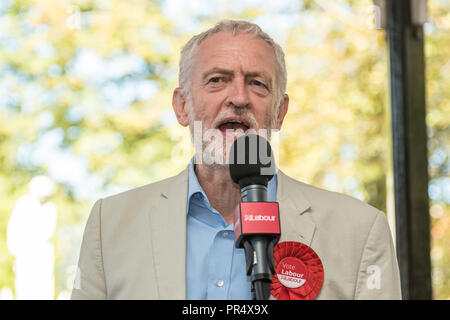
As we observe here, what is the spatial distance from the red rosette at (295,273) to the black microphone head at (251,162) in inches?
10.6

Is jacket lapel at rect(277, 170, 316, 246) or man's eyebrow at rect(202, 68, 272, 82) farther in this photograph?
man's eyebrow at rect(202, 68, 272, 82)

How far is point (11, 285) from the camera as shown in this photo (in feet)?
12.0

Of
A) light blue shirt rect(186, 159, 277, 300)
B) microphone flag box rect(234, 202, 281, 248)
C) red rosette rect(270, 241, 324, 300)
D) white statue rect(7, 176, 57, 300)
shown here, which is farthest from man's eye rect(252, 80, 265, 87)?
white statue rect(7, 176, 57, 300)

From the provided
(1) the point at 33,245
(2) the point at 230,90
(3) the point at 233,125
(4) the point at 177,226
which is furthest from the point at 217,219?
(1) the point at 33,245

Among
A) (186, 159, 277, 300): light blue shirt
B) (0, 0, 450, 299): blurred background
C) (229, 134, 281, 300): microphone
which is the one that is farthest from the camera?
(0, 0, 450, 299): blurred background

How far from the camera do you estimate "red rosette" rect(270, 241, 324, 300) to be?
1382 mm

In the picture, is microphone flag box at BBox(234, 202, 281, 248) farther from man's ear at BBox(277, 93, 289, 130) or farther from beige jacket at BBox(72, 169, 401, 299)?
man's ear at BBox(277, 93, 289, 130)

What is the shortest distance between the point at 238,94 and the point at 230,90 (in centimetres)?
4

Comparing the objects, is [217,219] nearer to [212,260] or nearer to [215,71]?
[212,260]

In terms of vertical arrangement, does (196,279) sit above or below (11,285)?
below

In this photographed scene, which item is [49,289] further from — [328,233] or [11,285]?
[328,233]

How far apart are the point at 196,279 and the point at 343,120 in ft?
9.62

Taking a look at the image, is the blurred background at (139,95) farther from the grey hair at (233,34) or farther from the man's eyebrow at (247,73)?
the man's eyebrow at (247,73)
